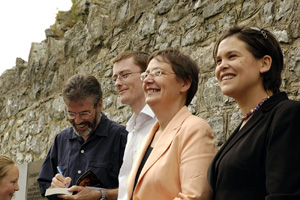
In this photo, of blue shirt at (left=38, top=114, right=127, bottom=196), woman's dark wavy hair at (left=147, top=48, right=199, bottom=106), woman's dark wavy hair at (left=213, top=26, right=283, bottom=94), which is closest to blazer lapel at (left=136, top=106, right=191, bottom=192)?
woman's dark wavy hair at (left=147, top=48, right=199, bottom=106)

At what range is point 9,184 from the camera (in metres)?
3.38

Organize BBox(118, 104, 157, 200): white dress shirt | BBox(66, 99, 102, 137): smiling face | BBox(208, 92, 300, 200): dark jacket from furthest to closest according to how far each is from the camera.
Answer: BBox(66, 99, 102, 137): smiling face, BBox(118, 104, 157, 200): white dress shirt, BBox(208, 92, 300, 200): dark jacket

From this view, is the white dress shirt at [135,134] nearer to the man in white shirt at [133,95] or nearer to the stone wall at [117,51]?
the man in white shirt at [133,95]

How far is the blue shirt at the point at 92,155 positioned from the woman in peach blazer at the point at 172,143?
719 millimetres

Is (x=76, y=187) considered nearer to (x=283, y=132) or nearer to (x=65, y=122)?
(x=283, y=132)

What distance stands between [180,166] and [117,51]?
12.1 ft

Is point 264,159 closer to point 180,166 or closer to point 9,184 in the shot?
point 180,166

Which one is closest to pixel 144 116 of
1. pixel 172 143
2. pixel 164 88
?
pixel 164 88

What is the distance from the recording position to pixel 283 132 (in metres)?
1.80

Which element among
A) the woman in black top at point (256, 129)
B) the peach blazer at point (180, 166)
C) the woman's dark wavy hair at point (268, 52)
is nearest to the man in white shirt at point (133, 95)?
the peach blazer at point (180, 166)

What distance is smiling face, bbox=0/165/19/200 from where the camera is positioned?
3.33 metres

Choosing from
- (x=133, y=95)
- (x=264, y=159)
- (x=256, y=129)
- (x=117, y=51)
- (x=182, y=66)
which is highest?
(x=117, y=51)

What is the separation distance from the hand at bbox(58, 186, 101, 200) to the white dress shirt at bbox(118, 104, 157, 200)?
20 cm

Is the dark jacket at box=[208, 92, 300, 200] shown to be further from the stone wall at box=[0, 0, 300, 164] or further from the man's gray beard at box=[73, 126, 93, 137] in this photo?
the man's gray beard at box=[73, 126, 93, 137]
